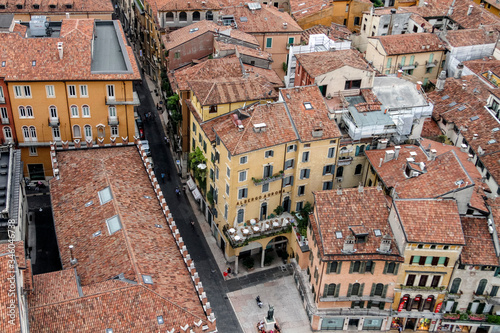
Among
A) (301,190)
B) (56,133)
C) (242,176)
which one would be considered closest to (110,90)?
(56,133)

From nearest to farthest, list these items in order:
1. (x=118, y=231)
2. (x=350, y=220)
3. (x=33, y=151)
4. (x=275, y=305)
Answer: (x=118, y=231) → (x=350, y=220) → (x=275, y=305) → (x=33, y=151)

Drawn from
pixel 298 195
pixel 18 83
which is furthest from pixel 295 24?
pixel 18 83

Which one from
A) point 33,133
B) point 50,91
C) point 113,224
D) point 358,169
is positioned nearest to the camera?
point 113,224

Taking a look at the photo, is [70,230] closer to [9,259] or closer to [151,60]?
[9,259]

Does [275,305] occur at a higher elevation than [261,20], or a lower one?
lower

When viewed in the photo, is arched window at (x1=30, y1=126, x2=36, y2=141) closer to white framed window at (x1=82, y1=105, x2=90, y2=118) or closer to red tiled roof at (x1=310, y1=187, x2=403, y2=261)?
white framed window at (x1=82, y1=105, x2=90, y2=118)

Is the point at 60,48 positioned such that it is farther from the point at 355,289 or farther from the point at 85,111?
Result: the point at 355,289

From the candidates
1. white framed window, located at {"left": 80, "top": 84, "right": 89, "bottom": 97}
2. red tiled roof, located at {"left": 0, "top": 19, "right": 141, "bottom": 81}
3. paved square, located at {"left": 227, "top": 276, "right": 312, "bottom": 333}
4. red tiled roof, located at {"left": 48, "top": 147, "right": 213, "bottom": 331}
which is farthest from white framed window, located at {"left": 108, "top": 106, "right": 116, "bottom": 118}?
paved square, located at {"left": 227, "top": 276, "right": 312, "bottom": 333}
